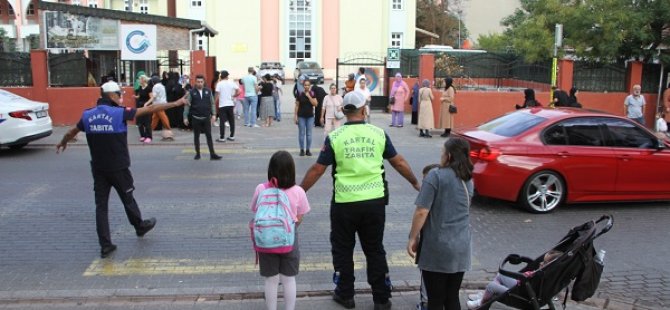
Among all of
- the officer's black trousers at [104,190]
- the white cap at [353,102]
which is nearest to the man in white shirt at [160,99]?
the officer's black trousers at [104,190]

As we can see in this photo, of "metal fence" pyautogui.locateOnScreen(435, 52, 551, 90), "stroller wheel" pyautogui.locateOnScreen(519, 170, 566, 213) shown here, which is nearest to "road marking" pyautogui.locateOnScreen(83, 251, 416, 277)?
"stroller wheel" pyautogui.locateOnScreen(519, 170, 566, 213)

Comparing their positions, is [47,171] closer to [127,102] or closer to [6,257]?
[6,257]

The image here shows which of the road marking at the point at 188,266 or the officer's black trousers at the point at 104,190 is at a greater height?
the officer's black trousers at the point at 104,190

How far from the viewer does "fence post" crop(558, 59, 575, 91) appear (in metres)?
20.1

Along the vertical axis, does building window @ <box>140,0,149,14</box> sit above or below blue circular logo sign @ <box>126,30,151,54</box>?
above

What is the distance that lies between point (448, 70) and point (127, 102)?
1045 cm

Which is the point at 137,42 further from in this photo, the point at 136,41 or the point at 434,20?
the point at 434,20

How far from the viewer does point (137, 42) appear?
1916 centimetres

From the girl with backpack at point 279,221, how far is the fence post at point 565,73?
17.2 metres

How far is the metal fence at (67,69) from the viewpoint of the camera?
18.7 m

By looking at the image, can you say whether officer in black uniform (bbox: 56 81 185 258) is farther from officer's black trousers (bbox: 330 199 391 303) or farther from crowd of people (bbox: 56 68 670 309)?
officer's black trousers (bbox: 330 199 391 303)

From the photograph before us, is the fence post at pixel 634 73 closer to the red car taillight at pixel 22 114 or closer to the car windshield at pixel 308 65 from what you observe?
the red car taillight at pixel 22 114

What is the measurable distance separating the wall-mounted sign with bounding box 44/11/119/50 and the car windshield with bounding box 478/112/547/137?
13.4 m

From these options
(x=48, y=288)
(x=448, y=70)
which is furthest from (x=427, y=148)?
(x=48, y=288)
